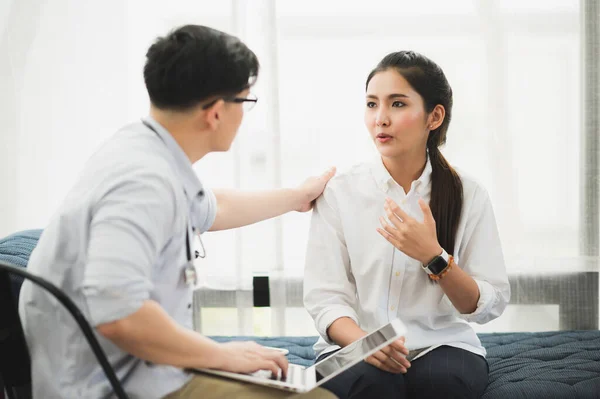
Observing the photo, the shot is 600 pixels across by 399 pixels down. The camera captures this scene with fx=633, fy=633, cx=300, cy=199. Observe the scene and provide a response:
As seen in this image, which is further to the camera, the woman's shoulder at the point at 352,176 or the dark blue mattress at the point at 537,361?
the woman's shoulder at the point at 352,176

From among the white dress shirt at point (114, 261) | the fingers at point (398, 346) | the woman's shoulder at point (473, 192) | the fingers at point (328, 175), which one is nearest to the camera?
the white dress shirt at point (114, 261)

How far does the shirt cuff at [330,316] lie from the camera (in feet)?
5.42

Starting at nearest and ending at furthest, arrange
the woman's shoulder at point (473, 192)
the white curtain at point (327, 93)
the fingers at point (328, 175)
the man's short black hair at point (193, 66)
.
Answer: the man's short black hair at point (193, 66) < the woman's shoulder at point (473, 192) < the fingers at point (328, 175) < the white curtain at point (327, 93)

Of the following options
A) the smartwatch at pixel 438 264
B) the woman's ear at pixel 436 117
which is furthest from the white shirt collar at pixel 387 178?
the smartwatch at pixel 438 264

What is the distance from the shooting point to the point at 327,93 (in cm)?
233

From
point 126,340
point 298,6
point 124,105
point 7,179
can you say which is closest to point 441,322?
point 126,340

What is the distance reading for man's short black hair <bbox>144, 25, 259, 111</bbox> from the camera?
1217 mm

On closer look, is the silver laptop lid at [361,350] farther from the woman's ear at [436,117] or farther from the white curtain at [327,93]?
the white curtain at [327,93]

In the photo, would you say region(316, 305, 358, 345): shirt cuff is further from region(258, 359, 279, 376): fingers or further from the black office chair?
the black office chair

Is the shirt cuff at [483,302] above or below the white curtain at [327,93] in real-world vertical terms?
below

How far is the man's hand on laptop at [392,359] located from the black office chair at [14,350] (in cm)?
65

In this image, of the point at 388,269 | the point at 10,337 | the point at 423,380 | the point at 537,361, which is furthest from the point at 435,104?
the point at 10,337

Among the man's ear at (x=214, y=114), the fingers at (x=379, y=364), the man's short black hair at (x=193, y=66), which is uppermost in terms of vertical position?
the man's short black hair at (x=193, y=66)

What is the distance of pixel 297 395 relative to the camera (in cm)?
126
